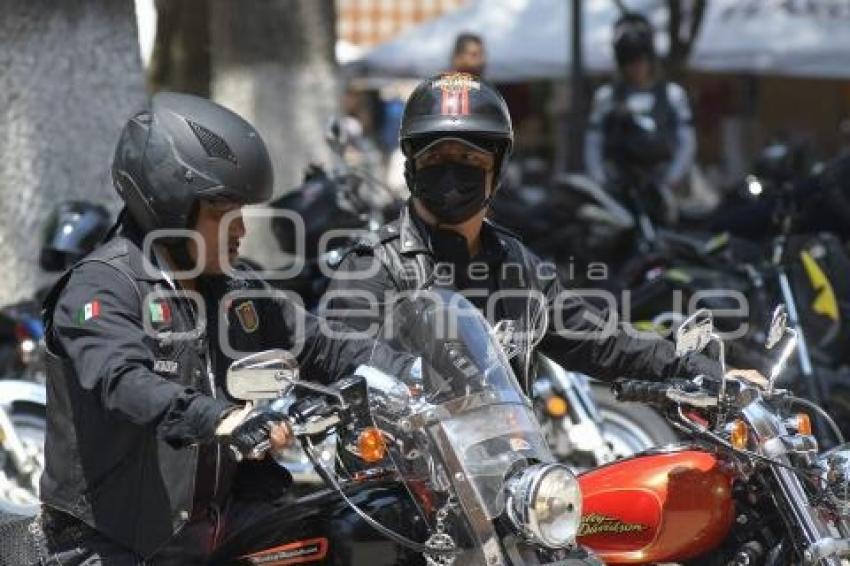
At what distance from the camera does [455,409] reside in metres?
3.36

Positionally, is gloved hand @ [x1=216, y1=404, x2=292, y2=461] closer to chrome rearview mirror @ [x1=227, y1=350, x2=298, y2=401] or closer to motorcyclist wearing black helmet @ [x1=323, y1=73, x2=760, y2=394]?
chrome rearview mirror @ [x1=227, y1=350, x2=298, y2=401]

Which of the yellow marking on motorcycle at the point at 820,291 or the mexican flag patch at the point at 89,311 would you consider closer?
the mexican flag patch at the point at 89,311

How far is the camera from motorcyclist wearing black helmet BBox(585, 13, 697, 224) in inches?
358

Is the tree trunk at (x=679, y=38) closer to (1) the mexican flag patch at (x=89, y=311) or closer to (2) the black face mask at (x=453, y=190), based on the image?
(2) the black face mask at (x=453, y=190)

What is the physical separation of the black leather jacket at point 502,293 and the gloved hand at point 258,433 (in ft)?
3.41

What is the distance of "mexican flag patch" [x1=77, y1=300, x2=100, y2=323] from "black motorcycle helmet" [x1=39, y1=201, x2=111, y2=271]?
8.98 feet

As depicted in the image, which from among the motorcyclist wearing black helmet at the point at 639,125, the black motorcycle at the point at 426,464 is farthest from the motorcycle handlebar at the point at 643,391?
the motorcyclist wearing black helmet at the point at 639,125

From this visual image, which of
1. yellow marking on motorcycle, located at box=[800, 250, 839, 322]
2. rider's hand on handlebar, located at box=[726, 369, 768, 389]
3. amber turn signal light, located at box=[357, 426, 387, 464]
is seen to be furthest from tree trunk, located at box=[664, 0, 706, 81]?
amber turn signal light, located at box=[357, 426, 387, 464]

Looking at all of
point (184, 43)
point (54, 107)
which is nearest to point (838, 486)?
point (54, 107)

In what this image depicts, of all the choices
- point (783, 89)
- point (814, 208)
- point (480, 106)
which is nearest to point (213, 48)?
point (814, 208)

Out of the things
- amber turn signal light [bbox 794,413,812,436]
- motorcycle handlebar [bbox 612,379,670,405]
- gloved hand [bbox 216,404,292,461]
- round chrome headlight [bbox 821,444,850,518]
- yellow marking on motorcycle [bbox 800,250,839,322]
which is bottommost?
yellow marking on motorcycle [bbox 800,250,839,322]

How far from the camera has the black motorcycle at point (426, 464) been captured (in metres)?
3.21

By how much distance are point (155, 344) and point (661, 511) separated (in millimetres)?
1293

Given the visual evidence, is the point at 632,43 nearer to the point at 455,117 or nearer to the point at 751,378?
the point at 455,117
